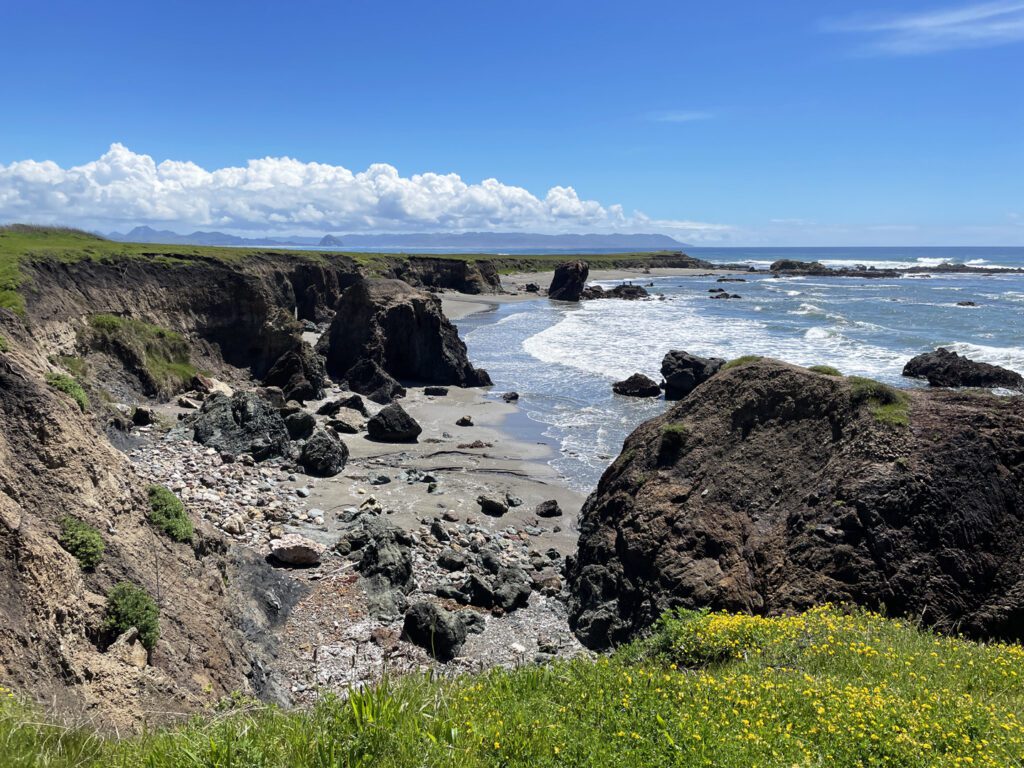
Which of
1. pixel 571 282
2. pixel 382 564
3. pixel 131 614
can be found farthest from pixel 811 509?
pixel 571 282

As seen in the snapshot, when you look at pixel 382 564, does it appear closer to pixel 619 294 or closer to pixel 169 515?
pixel 169 515

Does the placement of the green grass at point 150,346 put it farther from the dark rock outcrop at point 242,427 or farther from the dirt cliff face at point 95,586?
the dirt cliff face at point 95,586

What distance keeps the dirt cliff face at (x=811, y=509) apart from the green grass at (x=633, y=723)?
2.98 metres

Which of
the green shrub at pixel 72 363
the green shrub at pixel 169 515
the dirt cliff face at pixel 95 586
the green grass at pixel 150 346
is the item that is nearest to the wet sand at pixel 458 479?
the green shrub at pixel 169 515

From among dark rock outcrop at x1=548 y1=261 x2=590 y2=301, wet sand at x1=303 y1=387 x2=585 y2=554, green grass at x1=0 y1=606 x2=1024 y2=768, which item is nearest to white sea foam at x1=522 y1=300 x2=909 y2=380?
wet sand at x1=303 y1=387 x2=585 y2=554

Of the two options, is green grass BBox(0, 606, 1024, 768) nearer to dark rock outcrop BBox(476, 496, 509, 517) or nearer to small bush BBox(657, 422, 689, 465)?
small bush BBox(657, 422, 689, 465)

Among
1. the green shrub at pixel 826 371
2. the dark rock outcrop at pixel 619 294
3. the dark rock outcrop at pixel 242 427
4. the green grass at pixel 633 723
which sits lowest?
the dark rock outcrop at pixel 242 427

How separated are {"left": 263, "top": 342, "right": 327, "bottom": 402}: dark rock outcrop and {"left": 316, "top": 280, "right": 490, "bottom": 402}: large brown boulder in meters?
4.40

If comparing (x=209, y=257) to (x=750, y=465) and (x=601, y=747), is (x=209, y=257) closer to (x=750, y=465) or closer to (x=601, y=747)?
(x=750, y=465)

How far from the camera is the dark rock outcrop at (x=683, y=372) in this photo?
125 feet

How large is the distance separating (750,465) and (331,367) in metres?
32.2

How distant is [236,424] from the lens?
2377 centimetres

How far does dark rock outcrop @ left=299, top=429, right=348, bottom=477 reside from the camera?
2270 centimetres

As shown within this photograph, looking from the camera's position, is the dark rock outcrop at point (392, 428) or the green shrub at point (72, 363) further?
the dark rock outcrop at point (392, 428)
